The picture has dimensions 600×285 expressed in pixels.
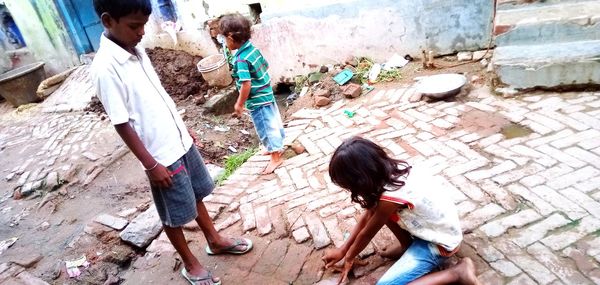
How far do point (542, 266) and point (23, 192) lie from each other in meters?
5.40

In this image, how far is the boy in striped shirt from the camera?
3234mm

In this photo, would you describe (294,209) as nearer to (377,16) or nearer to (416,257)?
(416,257)

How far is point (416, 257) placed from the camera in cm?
199

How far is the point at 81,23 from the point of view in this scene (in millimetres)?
9000

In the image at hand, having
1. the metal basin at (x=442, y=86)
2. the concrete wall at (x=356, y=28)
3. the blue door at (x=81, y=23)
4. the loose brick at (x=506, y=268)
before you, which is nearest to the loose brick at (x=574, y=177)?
the loose brick at (x=506, y=268)

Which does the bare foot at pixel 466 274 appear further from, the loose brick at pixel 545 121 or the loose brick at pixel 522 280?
the loose brick at pixel 545 121

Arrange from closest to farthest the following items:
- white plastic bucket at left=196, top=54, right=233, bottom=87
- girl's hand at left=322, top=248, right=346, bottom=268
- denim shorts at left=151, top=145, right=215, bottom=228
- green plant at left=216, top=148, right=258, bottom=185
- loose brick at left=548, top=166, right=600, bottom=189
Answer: denim shorts at left=151, top=145, right=215, bottom=228, girl's hand at left=322, top=248, right=346, bottom=268, loose brick at left=548, top=166, right=600, bottom=189, green plant at left=216, top=148, right=258, bottom=185, white plastic bucket at left=196, top=54, right=233, bottom=87

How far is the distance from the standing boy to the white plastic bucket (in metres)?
4.45

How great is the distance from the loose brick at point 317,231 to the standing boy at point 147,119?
70 centimetres

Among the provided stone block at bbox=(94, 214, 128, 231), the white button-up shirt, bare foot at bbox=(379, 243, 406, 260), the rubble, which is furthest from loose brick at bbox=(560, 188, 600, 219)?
stone block at bbox=(94, 214, 128, 231)

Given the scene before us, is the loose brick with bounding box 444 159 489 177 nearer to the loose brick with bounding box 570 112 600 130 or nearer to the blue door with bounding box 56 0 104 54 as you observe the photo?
the loose brick with bounding box 570 112 600 130

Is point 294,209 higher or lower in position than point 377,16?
lower

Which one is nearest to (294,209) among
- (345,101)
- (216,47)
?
(345,101)

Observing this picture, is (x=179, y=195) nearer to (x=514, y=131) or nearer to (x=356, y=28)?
(x=514, y=131)
